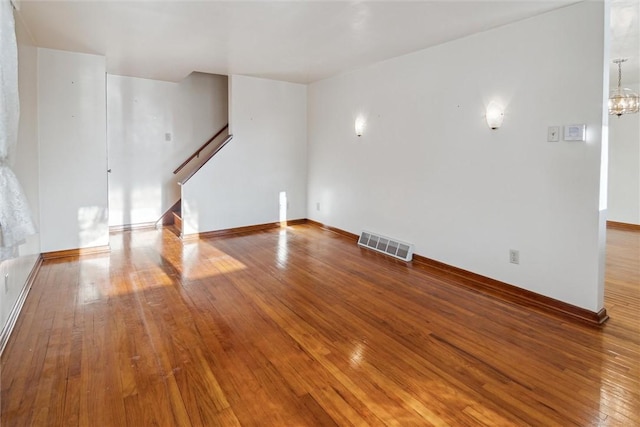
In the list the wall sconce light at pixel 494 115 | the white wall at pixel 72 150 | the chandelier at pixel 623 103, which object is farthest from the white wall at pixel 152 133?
the chandelier at pixel 623 103

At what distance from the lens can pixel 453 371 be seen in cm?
224

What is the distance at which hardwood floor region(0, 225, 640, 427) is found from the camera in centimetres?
189

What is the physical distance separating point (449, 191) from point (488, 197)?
480mm

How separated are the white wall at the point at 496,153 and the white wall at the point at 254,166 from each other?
1415mm

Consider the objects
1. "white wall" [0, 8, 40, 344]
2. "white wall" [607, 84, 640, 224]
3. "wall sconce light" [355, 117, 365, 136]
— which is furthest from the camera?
"white wall" [607, 84, 640, 224]


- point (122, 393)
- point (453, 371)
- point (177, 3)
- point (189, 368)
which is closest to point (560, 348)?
point (453, 371)

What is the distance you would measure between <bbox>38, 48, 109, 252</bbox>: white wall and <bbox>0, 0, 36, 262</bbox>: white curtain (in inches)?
103

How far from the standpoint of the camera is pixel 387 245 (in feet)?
16.0

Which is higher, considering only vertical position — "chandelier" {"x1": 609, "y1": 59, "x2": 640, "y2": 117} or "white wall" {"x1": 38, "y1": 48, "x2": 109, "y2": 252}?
"chandelier" {"x1": 609, "y1": 59, "x2": 640, "y2": 117}

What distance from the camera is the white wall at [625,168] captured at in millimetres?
6488

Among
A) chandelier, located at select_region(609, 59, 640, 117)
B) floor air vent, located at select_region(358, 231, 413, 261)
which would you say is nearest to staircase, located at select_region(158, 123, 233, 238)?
floor air vent, located at select_region(358, 231, 413, 261)

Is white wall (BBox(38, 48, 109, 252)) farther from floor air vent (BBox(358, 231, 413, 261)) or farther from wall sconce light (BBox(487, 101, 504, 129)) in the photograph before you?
wall sconce light (BBox(487, 101, 504, 129))

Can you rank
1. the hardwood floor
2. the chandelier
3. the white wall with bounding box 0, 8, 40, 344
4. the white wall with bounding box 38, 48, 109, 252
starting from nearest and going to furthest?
the hardwood floor
the white wall with bounding box 0, 8, 40, 344
the white wall with bounding box 38, 48, 109, 252
the chandelier

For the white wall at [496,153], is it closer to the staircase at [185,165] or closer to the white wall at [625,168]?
the staircase at [185,165]
